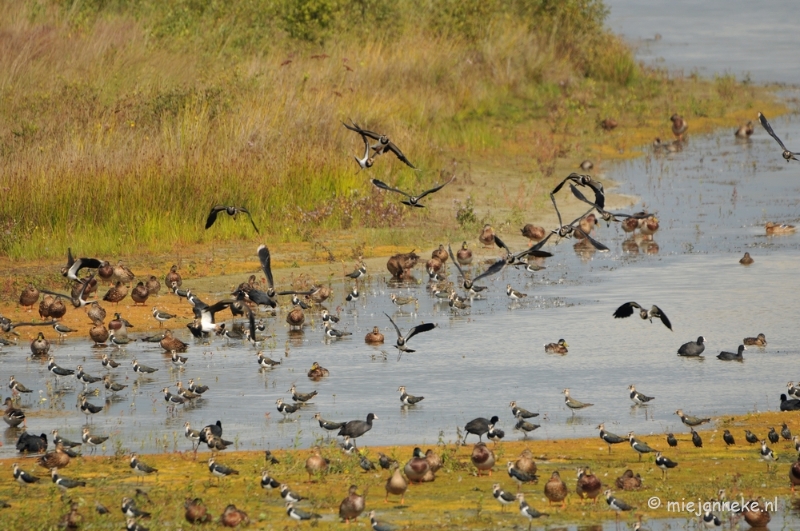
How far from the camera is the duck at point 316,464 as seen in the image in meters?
13.0

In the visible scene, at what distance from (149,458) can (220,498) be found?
1621 millimetres

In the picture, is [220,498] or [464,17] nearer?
[220,498]

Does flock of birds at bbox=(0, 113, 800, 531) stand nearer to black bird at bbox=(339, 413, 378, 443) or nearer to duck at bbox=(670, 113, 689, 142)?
black bird at bbox=(339, 413, 378, 443)

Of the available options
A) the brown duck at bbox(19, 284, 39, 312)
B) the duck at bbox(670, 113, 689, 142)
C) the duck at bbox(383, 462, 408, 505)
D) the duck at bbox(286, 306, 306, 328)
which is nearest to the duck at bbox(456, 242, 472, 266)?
the duck at bbox(286, 306, 306, 328)

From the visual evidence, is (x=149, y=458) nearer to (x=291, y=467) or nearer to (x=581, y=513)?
(x=291, y=467)

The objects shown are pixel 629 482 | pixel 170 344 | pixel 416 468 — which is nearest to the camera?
pixel 629 482

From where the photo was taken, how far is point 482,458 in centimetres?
1311

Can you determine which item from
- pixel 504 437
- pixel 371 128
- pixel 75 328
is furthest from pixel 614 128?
pixel 504 437

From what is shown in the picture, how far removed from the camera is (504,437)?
14719 mm

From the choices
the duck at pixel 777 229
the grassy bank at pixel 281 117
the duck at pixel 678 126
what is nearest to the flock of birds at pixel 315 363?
the grassy bank at pixel 281 117

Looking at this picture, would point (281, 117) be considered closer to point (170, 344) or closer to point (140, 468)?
point (170, 344)

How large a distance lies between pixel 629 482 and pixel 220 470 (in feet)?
12.5

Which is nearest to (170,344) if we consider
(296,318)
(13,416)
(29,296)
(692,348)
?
(296,318)

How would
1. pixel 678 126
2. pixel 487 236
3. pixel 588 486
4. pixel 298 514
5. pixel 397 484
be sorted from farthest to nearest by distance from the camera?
pixel 678 126, pixel 487 236, pixel 397 484, pixel 588 486, pixel 298 514
